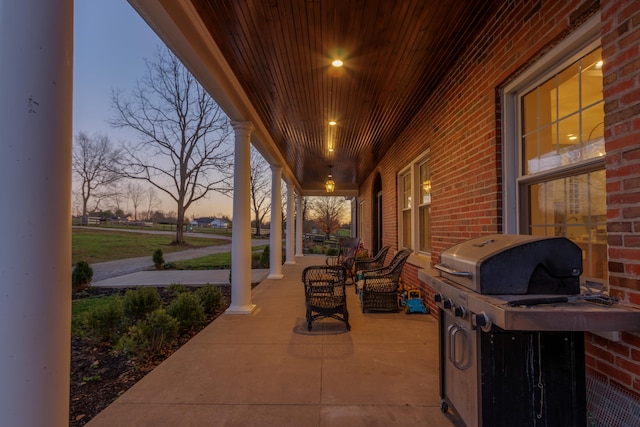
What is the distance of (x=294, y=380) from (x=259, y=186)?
2081 centimetres

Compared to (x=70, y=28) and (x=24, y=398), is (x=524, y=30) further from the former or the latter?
(x=24, y=398)

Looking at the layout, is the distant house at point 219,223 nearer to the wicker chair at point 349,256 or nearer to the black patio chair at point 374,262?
the wicker chair at point 349,256

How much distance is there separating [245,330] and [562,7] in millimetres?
4369

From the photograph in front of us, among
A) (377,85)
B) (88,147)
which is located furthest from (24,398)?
(88,147)

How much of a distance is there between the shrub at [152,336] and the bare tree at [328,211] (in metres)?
25.6

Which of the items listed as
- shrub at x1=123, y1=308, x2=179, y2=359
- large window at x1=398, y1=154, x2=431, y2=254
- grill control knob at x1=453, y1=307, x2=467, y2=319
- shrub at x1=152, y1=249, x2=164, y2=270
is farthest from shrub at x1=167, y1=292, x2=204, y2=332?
shrub at x1=152, y1=249, x2=164, y2=270

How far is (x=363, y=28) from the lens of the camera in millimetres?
3123

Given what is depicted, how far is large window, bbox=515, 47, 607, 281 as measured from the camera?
2.12m

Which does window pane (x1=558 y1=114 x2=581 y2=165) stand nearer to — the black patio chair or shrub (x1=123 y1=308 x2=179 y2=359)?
shrub (x1=123 y1=308 x2=179 y2=359)

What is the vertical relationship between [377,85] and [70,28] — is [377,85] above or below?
above

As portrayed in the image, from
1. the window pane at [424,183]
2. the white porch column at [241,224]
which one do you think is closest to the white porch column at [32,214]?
the white porch column at [241,224]

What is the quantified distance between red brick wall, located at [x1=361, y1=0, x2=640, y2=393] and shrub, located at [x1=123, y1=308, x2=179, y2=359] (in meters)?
3.50

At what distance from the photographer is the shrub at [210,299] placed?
5.40 metres

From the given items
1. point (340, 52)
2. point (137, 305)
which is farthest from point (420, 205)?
point (137, 305)
